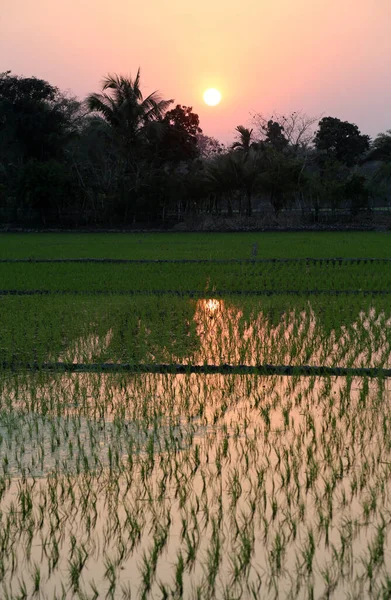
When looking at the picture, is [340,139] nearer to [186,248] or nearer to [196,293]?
[186,248]

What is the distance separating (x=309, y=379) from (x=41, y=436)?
7.33 feet

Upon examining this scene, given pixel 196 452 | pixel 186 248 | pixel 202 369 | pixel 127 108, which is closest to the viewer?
pixel 196 452

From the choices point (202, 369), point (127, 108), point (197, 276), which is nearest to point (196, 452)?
point (202, 369)

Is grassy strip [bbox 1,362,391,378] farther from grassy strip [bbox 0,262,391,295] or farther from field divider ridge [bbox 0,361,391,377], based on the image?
grassy strip [bbox 0,262,391,295]

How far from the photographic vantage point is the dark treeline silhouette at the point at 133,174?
32.8 m

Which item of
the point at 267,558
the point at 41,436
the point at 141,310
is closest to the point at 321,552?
the point at 267,558

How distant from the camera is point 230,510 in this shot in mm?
3654

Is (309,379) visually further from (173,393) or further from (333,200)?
(333,200)

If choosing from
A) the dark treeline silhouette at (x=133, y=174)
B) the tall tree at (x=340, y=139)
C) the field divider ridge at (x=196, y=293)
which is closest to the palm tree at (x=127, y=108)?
the dark treeline silhouette at (x=133, y=174)

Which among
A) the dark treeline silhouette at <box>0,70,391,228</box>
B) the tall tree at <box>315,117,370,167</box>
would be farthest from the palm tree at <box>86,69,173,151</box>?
the tall tree at <box>315,117,370,167</box>

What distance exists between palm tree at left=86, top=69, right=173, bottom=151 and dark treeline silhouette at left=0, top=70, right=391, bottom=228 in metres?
0.04

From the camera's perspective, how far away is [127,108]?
32531 millimetres

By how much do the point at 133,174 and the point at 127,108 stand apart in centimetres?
252

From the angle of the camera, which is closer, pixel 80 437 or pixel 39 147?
pixel 80 437
